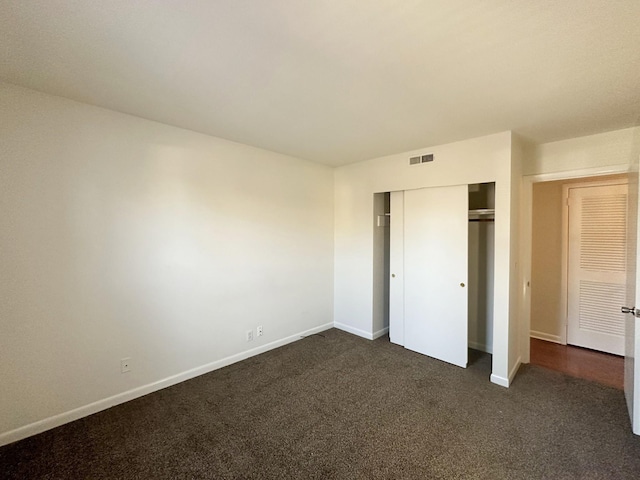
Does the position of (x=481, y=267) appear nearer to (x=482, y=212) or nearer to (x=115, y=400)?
(x=482, y=212)

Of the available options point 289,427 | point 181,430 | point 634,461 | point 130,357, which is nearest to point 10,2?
point 130,357

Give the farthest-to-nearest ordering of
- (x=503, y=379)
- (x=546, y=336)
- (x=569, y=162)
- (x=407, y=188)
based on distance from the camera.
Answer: (x=546, y=336) → (x=407, y=188) → (x=569, y=162) → (x=503, y=379)

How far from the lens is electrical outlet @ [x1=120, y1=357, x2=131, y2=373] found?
8.23 feet

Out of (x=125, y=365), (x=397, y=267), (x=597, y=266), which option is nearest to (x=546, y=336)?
(x=597, y=266)

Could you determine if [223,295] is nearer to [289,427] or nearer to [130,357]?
[130,357]

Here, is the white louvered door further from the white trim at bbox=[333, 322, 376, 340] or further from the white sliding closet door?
the white trim at bbox=[333, 322, 376, 340]

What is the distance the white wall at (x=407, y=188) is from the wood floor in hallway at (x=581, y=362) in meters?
0.68

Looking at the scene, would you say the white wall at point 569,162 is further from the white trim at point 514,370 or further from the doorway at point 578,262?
the doorway at point 578,262

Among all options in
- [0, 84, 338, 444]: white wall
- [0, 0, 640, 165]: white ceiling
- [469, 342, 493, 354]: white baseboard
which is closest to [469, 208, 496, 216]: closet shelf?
[0, 0, 640, 165]: white ceiling

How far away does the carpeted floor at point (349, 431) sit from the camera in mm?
1839

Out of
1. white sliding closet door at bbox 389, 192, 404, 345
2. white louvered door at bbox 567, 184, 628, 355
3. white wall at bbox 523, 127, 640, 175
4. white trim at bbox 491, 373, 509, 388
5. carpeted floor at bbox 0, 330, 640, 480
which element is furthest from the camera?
white sliding closet door at bbox 389, 192, 404, 345

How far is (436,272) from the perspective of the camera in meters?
3.42

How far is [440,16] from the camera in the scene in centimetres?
132

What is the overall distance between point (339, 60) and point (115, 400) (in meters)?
3.18
